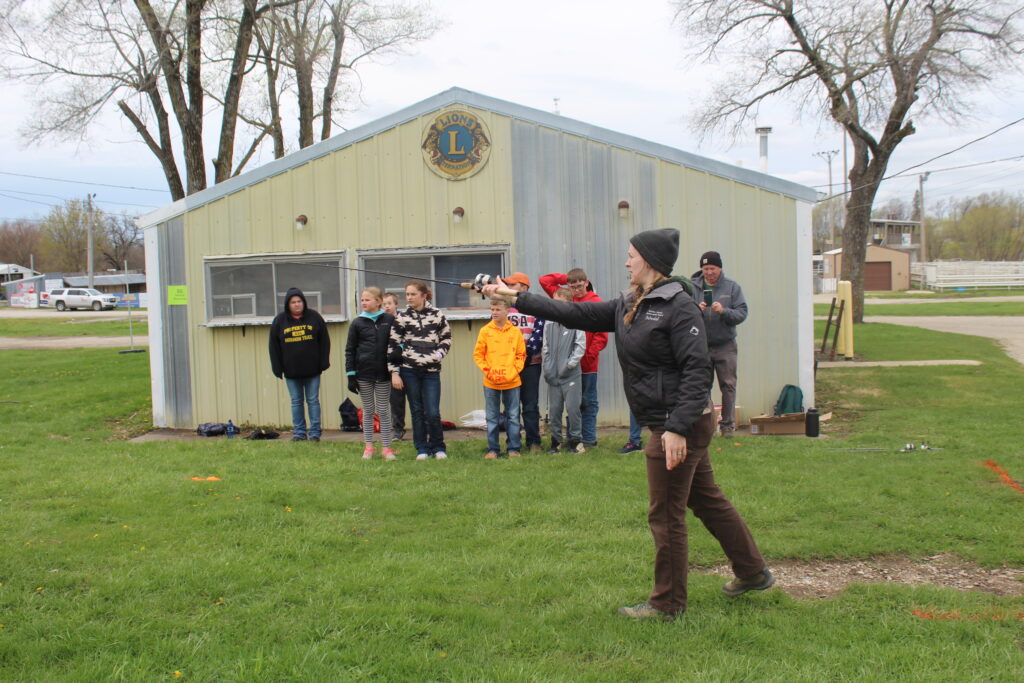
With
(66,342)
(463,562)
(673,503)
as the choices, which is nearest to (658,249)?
(673,503)

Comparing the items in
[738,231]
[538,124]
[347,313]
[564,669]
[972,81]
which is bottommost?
[564,669]

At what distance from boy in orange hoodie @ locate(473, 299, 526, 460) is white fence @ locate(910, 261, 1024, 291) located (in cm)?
4821

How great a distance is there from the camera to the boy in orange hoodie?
7703mm

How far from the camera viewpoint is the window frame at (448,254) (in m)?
9.68

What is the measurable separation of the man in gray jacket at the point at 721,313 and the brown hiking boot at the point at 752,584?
417 centimetres

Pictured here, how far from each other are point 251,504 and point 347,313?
4387 millimetres

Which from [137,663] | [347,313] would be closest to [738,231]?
[347,313]

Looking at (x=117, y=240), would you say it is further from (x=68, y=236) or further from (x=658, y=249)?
(x=658, y=249)

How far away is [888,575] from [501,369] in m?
4.00

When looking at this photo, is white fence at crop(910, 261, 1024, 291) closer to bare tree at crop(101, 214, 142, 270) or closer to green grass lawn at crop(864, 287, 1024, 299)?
green grass lawn at crop(864, 287, 1024, 299)

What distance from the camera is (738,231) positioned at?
31.2 feet

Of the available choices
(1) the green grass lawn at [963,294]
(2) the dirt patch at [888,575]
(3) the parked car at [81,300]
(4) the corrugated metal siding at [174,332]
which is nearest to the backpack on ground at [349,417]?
(4) the corrugated metal siding at [174,332]

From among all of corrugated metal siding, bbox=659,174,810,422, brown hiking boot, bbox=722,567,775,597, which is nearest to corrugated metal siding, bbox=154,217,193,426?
corrugated metal siding, bbox=659,174,810,422

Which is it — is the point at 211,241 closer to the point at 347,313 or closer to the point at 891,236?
the point at 347,313
